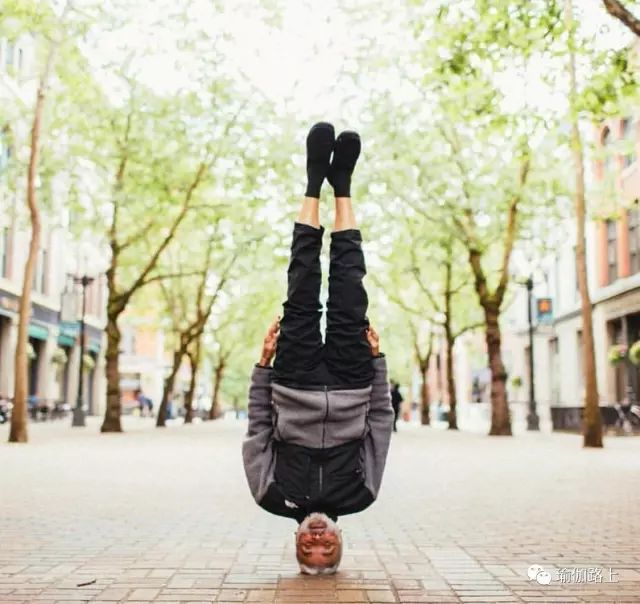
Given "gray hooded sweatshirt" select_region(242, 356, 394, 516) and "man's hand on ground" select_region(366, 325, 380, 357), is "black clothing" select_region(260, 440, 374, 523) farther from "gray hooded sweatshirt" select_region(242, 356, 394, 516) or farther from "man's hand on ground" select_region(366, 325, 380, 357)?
"man's hand on ground" select_region(366, 325, 380, 357)

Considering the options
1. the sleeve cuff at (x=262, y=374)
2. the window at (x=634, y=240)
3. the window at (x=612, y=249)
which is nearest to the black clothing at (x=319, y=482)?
the sleeve cuff at (x=262, y=374)

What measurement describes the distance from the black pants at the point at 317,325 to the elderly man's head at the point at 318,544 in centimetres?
81

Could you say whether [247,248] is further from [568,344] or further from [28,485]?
[568,344]

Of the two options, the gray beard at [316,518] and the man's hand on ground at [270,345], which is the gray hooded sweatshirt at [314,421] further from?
the gray beard at [316,518]

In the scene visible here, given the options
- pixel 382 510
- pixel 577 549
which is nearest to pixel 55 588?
pixel 577 549

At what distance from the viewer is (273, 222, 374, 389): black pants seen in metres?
5.30

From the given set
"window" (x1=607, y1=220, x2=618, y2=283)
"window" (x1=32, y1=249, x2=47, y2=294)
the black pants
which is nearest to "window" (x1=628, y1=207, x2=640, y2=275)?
"window" (x1=607, y1=220, x2=618, y2=283)

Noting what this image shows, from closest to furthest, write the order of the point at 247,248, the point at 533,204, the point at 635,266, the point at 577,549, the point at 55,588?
the point at 55,588 → the point at 577,549 → the point at 533,204 → the point at 247,248 → the point at 635,266

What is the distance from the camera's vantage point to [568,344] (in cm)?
4162

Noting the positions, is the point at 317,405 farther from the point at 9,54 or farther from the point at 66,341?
the point at 66,341

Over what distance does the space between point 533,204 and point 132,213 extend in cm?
1203

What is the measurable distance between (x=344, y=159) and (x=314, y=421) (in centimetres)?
176

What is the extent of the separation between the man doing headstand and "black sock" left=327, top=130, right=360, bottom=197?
35cm

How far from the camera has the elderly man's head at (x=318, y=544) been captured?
5.26 m
